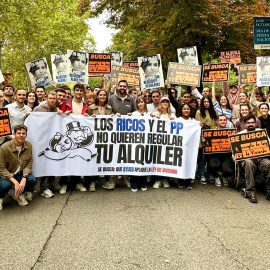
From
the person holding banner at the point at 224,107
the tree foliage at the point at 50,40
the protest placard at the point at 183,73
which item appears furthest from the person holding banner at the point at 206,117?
the tree foliage at the point at 50,40

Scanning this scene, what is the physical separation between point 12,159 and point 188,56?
6380mm

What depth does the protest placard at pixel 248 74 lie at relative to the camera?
9016mm

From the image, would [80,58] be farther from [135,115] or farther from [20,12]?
[20,12]

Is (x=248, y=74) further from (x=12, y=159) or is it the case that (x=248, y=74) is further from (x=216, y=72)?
(x=12, y=159)

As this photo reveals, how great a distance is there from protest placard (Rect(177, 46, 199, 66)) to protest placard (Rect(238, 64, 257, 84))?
4.53 feet

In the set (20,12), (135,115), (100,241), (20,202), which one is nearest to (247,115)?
(135,115)

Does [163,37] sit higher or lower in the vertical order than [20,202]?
higher

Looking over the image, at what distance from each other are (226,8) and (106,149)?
925 cm

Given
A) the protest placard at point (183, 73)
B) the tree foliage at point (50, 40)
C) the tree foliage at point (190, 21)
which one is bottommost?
the protest placard at point (183, 73)

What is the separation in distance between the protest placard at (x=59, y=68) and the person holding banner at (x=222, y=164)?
4889 millimetres

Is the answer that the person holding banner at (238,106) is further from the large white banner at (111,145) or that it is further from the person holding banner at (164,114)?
the person holding banner at (164,114)

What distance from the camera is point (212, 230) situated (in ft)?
14.0

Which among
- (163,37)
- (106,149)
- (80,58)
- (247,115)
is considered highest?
(163,37)

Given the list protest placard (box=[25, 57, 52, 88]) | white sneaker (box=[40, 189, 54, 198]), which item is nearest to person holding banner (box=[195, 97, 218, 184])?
white sneaker (box=[40, 189, 54, 198])
